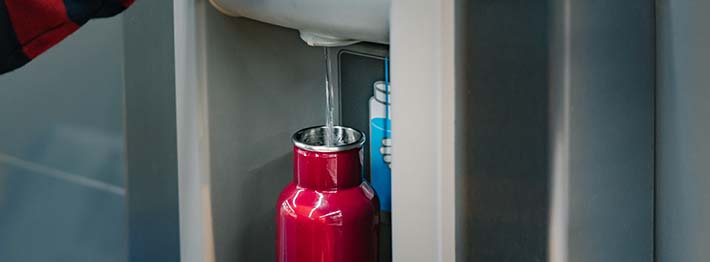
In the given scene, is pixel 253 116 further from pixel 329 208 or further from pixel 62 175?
pixel 62 175

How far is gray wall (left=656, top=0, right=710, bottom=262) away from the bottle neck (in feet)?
1.00

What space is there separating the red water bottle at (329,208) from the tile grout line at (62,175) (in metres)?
0.44

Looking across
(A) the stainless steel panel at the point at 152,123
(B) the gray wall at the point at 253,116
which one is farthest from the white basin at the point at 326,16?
(A) the stainless steel panel at the point at 152,123

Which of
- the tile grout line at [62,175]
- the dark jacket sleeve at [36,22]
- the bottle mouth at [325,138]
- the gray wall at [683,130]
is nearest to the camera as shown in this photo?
the gray wall at [683,130]

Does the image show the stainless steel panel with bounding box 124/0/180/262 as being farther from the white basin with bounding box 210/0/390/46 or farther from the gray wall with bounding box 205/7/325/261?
the white basin with bounding box 210/0/390/46

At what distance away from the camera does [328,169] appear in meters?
0.76

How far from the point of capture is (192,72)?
0.77 metres

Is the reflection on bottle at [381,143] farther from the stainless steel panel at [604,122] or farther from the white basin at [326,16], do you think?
the stainless steel panel at [604,122]

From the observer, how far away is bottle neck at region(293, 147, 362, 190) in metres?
0.76

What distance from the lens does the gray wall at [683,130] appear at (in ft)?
1.54

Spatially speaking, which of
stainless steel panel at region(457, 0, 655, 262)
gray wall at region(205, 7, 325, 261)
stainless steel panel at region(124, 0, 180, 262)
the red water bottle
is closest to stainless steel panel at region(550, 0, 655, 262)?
stainless steel panel at region(457, 0, 655, 262)

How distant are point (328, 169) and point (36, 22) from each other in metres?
0.27

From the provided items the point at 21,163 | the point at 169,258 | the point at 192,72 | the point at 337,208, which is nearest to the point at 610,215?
the point at 337,208

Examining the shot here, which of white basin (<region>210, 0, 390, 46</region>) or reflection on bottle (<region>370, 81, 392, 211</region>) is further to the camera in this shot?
reflection on bottle (<region>370, 81, 392, 211</region>)
